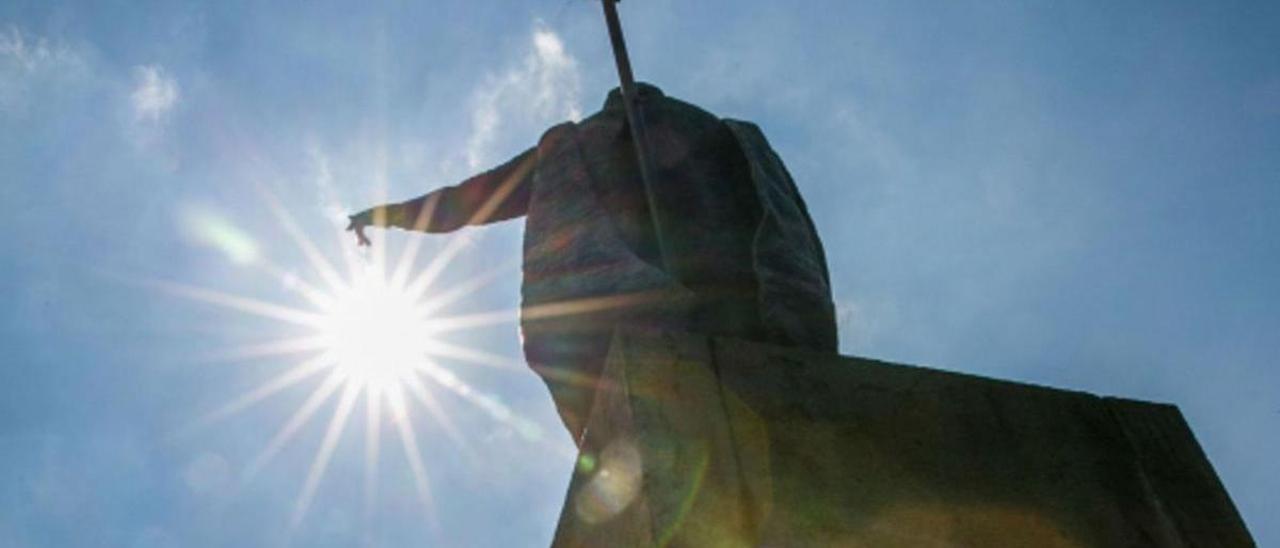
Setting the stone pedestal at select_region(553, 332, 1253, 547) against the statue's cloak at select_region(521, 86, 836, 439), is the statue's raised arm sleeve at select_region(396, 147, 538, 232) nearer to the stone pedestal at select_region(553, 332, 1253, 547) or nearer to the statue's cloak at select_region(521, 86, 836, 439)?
the statue's cloak at select_region(521, 86, 836, 439)

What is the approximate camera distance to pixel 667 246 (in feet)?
13.9

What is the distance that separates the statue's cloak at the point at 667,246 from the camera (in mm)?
3684

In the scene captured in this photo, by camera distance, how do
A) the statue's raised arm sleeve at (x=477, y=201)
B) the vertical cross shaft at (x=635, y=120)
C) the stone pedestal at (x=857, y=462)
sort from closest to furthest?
the stone pedestal at (x=857, y=462) < the vertical cross shaft at (x=635, y=120) < the statue's raised arm sleeve at (x=477, y=201)

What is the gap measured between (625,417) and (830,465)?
514 millimetres

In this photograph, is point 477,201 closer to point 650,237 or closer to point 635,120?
point 635,120

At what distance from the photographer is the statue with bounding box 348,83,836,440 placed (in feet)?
12.1

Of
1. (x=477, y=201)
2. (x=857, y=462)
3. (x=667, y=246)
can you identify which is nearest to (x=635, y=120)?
(x=667, y=246)

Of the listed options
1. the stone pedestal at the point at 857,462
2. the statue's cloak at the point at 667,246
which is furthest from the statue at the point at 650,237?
the stone pedestal at the point at 857,462

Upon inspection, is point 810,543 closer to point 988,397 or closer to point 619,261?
point 988,397

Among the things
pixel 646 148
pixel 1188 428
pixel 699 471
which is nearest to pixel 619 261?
pixel 646 148

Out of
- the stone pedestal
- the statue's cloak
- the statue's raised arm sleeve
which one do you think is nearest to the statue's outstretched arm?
the statue's raised arm sleeve

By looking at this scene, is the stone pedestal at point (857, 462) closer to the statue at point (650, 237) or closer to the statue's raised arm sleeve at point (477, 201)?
the statue at point (650, 237)

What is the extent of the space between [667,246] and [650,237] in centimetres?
17

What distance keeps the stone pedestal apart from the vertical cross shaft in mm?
1394
